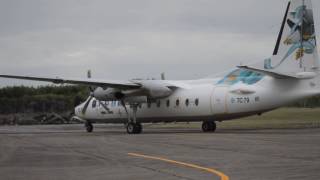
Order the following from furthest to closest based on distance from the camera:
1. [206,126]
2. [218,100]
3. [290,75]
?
[206,126] → [218,100] → [290,75]

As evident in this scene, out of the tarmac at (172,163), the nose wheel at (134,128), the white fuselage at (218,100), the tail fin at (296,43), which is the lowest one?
the tarmac at (172,163)

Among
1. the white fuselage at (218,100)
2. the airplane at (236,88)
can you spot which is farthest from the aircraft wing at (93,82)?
the white fuselage at (218,100)

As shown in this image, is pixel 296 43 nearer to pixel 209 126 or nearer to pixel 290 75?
pixel 290 75

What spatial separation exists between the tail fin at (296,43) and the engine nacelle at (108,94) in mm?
10486

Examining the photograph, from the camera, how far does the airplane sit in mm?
30234

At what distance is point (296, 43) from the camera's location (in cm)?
3066

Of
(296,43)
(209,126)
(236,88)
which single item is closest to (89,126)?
(209,126)

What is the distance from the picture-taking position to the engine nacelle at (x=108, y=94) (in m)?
36.8

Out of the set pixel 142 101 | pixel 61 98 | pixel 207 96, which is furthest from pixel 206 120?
pixel 61 98

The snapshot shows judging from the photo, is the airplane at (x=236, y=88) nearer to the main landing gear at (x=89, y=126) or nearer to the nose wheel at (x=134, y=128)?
the nose wheel at (x=134, y=128)

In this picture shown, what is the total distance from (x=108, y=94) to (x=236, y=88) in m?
9.52

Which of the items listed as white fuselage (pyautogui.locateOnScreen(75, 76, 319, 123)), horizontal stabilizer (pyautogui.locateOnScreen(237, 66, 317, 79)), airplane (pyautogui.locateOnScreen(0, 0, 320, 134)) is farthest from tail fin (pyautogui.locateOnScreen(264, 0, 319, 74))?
white fuselage (pyautogui.locateOnScreen(75, 76, 319, 123))

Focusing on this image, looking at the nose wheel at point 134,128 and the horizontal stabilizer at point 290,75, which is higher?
the horizontal stabilizer at point 290,75

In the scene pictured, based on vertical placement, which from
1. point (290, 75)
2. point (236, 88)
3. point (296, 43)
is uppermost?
point (296, 43)
